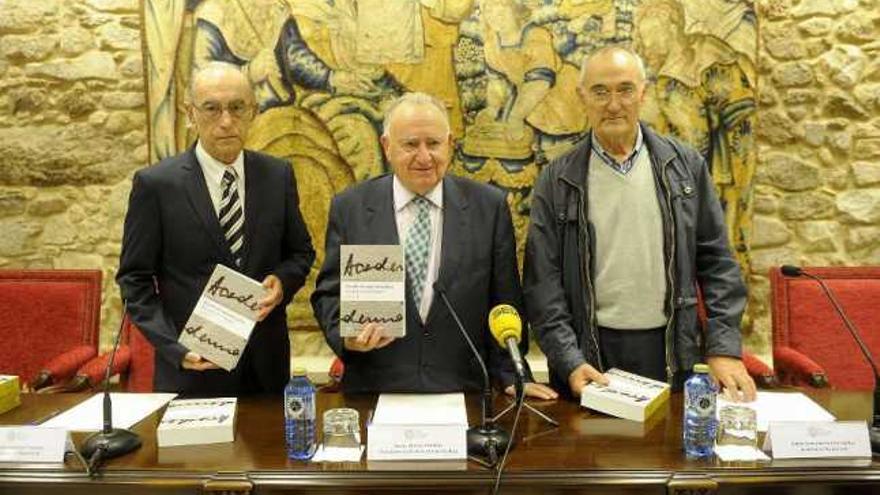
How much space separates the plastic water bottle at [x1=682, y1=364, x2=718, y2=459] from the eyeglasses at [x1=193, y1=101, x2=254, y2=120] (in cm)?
146

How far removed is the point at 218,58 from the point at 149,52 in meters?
0.33

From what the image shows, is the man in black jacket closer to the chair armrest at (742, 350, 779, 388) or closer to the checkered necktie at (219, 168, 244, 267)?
the chair armrest at (742, 350, 779, 388)

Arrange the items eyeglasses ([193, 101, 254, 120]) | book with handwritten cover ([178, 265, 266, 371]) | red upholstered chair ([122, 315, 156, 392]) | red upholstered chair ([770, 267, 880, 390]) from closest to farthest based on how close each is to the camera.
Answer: book with handwritten cover ([178, 265, 266, 371]), eyeglasses ([193, 101, 254, 120]), red upholstered chair ([770, 267, 880, 390]), red upholstered chair ([122, 315, 156, 392])

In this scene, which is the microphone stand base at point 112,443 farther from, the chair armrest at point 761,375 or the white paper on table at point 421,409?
the chair armrest at point 761,375

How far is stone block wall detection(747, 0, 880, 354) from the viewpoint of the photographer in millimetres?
3760

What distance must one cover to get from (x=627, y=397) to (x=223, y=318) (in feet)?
3.52

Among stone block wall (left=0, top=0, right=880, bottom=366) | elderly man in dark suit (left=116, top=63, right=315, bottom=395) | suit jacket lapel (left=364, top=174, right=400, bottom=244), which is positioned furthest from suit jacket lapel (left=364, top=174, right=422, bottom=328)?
stone block wall (left=0, top=0, right=880, bottom=366)

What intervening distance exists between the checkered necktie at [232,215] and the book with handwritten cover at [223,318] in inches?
11.6

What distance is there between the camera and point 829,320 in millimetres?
2951

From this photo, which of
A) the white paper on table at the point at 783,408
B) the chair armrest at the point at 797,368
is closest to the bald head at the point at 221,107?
the white paper on table at the point at 783,408

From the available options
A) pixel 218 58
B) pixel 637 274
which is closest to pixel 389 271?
pixel 637 274

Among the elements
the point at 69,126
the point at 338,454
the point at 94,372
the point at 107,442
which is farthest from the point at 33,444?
the point at 69,126

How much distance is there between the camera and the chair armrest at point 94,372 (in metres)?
2.70

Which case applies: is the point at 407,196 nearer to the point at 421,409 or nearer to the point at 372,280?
the point at 372,280
